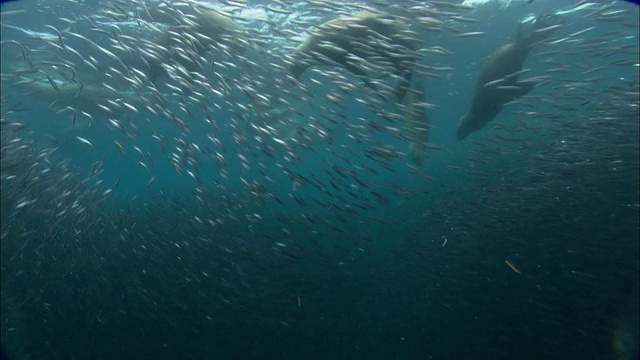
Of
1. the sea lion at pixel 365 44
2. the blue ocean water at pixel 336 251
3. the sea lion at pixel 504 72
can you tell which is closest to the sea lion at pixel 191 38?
the blue ocean water at pixel 336 251

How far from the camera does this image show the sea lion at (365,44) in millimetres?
6375

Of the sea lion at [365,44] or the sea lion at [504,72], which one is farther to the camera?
the sea lion at [504,72]

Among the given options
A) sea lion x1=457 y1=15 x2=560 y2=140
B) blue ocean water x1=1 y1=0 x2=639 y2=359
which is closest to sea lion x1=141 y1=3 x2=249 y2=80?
blue ocean water x1=1 y1=0 x2=639 y2=359

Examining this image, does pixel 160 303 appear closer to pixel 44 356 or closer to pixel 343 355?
pixel 44 356

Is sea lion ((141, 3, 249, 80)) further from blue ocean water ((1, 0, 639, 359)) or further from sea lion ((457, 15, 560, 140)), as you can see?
sea lion ((457, 15, 560, 140))

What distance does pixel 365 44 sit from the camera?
21.0 feet

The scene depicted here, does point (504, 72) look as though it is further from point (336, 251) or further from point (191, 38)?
point (191, 38)

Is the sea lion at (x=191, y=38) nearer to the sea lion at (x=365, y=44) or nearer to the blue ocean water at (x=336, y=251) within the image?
the blue ocean water at (x=336, y=251)

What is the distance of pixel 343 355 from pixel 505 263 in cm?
439

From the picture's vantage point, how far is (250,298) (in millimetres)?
9070

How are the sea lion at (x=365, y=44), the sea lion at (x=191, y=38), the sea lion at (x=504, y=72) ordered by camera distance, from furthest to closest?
the sea lion at (x=504, y=72), the sea lion at (x=191, y=38), the sea lion at (x=365, y=44)

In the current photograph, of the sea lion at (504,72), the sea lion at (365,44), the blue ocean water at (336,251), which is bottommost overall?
the blue ocean water at (336,251)

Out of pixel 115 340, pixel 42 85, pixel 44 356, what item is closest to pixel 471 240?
pixel 115 340

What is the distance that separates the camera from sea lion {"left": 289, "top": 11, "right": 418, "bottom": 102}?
20.9ft
